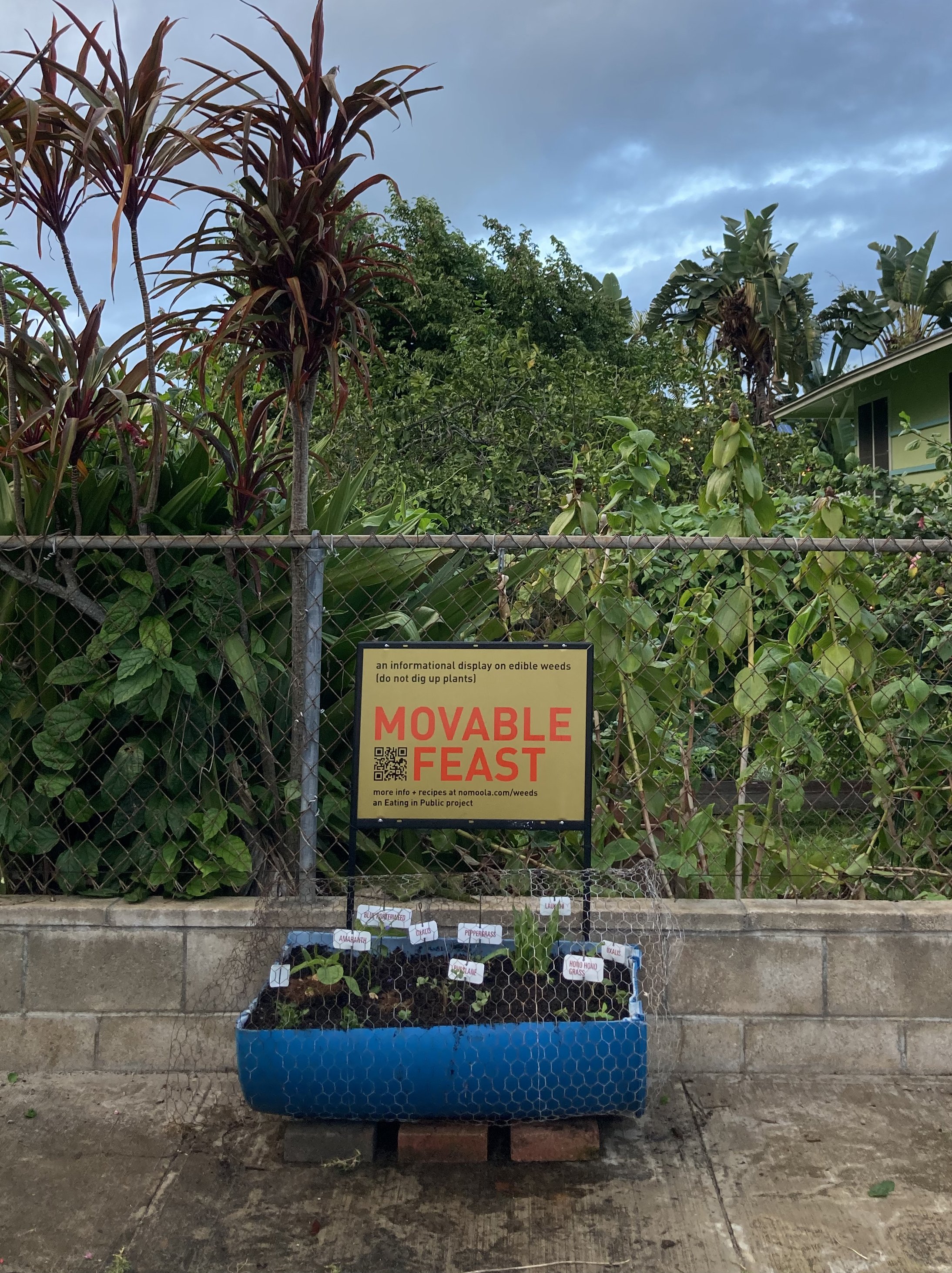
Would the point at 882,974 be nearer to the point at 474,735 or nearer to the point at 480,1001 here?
the point at 480,1001

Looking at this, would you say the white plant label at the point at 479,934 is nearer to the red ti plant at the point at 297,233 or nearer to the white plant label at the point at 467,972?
the white plant label at the point at 467,972

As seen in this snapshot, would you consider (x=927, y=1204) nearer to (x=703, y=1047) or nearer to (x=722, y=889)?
(x=703, y=1047)

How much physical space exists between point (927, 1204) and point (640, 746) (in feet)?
5.24

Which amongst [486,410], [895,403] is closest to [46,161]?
[486,410]

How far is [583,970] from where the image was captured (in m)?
3.00

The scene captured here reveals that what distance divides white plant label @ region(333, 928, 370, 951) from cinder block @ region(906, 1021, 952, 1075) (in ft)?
5.81

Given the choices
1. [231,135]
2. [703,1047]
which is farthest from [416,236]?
[703,1047]

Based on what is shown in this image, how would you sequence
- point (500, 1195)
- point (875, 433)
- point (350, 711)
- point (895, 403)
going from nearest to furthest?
point (500, 1195), point (350, 711), point (895, 403), point (875, 433)

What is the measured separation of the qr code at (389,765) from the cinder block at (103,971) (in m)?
0.86

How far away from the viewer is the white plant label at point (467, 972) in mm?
2986

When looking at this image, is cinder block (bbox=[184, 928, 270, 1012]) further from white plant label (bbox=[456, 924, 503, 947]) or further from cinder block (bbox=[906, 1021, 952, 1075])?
cinder block (bbox=[906, 1021, 952, 1075])

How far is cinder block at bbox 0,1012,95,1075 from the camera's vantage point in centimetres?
343

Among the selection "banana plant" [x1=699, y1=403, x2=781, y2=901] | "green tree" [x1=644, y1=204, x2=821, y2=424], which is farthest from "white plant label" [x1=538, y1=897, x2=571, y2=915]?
"green tree" [x1=644, y1=204, x2=821, y2=424]

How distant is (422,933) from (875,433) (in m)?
18.3
